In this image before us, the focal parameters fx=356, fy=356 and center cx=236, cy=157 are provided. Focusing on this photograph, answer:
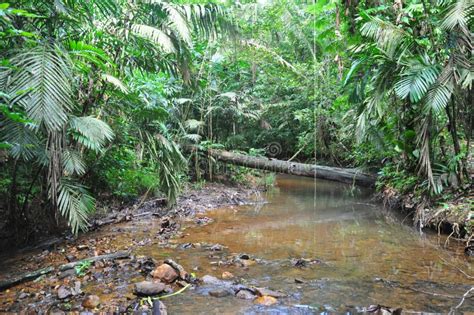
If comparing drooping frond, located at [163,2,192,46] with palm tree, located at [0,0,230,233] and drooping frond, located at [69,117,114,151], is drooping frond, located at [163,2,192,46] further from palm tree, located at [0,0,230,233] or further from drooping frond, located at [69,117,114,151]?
drooping frond, located at [69,117,114,151]

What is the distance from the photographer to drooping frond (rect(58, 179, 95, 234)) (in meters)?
4.35

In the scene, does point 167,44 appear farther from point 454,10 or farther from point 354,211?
point 354,211

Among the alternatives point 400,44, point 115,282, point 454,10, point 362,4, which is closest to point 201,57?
point 362,4

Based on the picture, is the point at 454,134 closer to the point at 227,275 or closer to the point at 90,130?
the point at 227,275

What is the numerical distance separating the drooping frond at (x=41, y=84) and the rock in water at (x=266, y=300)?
241 centimetres

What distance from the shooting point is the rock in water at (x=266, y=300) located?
3098mm

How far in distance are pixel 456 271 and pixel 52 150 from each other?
4774 millimetres

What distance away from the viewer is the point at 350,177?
8.75 m

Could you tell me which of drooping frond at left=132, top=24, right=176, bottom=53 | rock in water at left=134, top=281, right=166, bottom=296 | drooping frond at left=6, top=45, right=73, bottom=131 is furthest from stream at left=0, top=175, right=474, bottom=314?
drooping frond at left=132, top=24, right=176, bottom=53

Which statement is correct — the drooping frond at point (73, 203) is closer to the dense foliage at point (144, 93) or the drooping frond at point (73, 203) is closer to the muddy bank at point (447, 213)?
the dense foliage at point (144, 93)

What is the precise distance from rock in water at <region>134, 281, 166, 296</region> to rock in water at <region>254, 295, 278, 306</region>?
0.88m

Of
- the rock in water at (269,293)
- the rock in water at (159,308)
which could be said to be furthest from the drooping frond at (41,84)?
the rock in water at (269,293)

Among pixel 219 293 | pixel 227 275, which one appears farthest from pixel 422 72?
pixel 219 293

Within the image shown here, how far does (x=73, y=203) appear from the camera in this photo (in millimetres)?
4430
